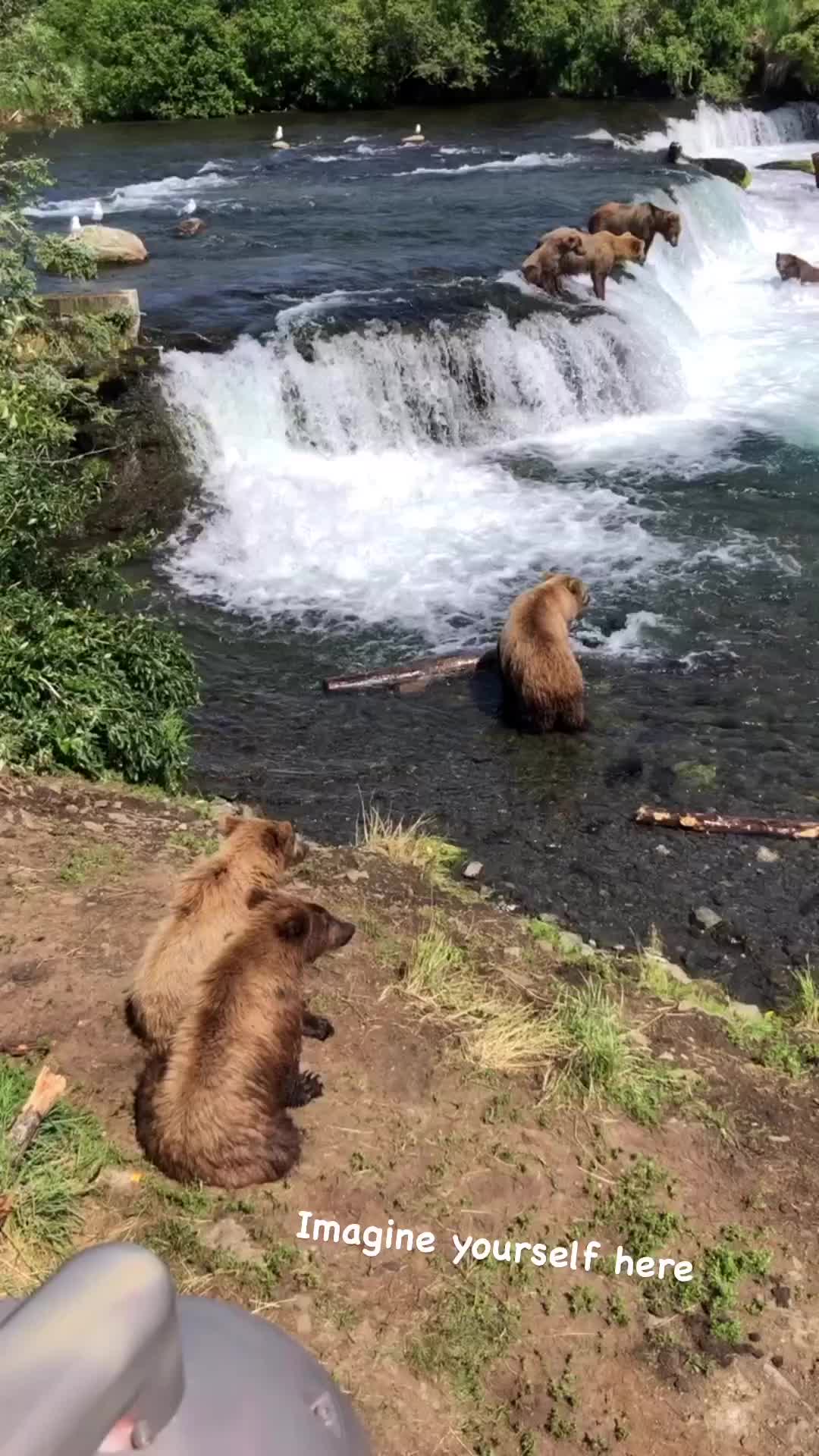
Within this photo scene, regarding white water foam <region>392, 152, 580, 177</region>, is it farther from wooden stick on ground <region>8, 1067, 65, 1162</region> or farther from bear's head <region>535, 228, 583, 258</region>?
wooden stick on ground <region>8, 1067, 65, 1162</region>

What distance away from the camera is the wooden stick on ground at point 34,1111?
329 centimetres

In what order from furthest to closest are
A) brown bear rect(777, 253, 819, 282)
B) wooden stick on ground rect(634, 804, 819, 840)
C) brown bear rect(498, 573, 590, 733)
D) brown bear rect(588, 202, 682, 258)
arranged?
brown bear rect(777, 253, 819, 282) < brown bear rect(588, 202, 682, 258) < brown bear rect(498, 573, 590, 733) < wooden stick on ground rect(634, 804, 819, 840)

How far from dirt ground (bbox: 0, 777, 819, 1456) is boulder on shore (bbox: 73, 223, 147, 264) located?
1457 centimetres

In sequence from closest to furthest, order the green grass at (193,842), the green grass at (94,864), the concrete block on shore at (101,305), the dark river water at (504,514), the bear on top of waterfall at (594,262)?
the green grass at (94,864) → the green grass at (193,842) → the dark river water at (504,514) → the concrete block on shore at (101,305) → the bear on top of waterfall at (594,262)

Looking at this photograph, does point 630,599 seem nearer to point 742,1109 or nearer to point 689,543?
point 689,543

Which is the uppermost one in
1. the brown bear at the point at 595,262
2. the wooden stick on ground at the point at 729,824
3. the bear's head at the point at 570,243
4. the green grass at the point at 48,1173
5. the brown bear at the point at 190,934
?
the bear's head at the point at 570,243

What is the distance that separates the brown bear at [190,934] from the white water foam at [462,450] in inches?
231

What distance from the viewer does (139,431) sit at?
1219 centimetres

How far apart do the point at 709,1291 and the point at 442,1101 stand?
42.1 inches

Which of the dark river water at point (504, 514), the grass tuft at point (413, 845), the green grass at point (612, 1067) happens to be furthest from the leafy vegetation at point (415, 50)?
the green grass at point (612, 1067)

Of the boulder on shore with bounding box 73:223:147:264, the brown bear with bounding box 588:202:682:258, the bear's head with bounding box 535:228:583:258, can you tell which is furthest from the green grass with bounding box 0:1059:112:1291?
the brown bear with bounding box 588:202:682:258

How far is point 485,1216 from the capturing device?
3.54 m

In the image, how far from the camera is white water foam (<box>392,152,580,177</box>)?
2414 centimetres

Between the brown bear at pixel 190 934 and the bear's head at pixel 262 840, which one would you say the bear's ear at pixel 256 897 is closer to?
the brown bear at pixel 190 934
